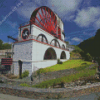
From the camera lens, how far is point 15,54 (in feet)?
39.7

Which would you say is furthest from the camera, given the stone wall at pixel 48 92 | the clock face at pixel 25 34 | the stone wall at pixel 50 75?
the clock face at pixel 25 34

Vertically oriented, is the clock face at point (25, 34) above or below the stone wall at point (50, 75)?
above

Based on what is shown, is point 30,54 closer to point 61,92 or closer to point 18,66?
point 18,66

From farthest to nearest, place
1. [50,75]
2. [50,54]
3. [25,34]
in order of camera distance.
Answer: [50,54] → [25,34] → [50,75]

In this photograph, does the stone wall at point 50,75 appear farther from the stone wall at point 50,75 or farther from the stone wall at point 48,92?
the stone wall at point 48,92

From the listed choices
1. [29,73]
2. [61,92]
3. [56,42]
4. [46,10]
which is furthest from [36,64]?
[46,10]

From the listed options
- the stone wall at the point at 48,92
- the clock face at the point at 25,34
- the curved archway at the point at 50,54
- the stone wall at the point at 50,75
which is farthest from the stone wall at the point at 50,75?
the curved archway at the point at 50,54

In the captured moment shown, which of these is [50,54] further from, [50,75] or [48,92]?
[48,92]

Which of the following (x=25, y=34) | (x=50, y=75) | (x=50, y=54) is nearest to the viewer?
(x=50, y=75)

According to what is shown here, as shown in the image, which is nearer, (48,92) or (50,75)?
(48,92)

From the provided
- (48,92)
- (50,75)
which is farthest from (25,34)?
(48,92)

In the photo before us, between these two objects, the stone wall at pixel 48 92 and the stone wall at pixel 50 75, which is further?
the stone wall at pixel 50 75

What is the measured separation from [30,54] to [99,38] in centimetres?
2229

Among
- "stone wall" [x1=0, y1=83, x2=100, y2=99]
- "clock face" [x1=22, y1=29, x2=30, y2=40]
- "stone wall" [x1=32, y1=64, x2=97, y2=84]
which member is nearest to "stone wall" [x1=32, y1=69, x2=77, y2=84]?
"stone wall" [x1=32, y1=64, x2=97, y2=84]
